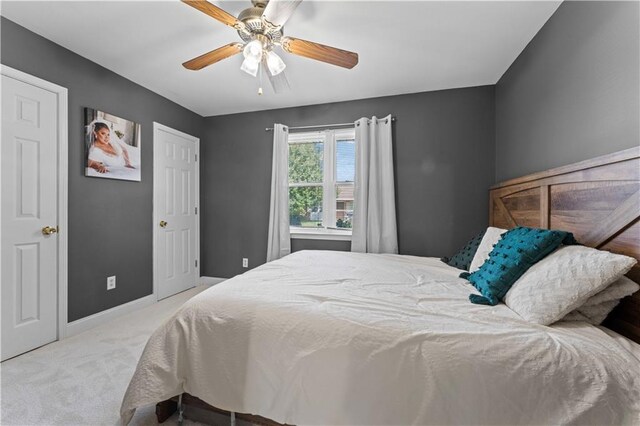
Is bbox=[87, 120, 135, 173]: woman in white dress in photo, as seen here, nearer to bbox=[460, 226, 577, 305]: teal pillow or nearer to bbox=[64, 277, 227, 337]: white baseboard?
bbox=[64, 277, 227, 337]: white baseboard

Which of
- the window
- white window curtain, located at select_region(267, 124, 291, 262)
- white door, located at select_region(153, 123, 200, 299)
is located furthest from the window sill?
white door, located at select_region(153, 123, 200, 299)

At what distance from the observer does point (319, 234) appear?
348cm

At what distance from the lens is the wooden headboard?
44.6 inches

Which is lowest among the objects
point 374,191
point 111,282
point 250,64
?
point 111,282

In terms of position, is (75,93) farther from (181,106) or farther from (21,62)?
(181,106)

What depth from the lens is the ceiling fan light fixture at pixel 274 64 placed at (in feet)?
6.09

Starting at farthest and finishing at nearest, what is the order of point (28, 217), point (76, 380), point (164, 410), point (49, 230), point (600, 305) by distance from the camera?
point (49, 230) → point (28, 217) → point (76, 380) → point (164, 410) → point (600, 305)

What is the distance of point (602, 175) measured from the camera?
4.27ft

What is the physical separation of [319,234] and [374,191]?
894 millimetres

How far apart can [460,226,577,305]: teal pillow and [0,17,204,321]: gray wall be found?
10.3 ft

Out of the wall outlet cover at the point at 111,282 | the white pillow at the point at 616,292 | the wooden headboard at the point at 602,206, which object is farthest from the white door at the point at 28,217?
the wooden headboard at the point at 602,206

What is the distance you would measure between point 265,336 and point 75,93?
2.77 meters

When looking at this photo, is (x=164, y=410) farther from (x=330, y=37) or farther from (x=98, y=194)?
(x=330, y=37)

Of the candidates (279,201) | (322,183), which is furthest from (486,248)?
(279,201)
